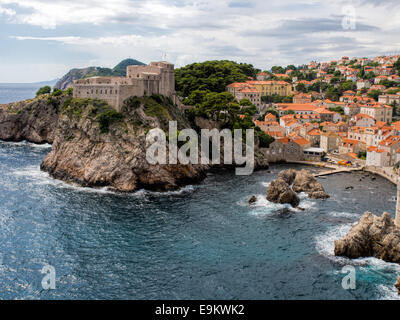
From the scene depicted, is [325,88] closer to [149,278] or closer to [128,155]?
[128,155]

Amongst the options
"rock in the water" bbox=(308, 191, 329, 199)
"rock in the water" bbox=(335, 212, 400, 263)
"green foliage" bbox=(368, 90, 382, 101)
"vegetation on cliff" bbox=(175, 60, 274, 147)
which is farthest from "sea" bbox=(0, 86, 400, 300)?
"green foliage" bbox=(368, 90, 382, 101)

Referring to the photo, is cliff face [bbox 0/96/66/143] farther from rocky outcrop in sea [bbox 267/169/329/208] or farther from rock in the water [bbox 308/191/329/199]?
rock in the water [bbox 308/191/329/199]

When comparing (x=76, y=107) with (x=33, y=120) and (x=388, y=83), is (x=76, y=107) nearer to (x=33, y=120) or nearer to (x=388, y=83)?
(x=33, y=120)

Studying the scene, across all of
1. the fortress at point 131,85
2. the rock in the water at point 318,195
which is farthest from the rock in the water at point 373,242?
Answer: the fortress at point 131,85

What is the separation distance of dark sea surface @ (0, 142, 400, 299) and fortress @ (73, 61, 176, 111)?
1814cm

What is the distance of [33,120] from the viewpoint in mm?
98250

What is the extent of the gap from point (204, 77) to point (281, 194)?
2250 inches

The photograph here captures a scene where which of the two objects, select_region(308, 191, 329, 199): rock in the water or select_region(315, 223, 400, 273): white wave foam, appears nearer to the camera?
select_region(315, 223, 400, 273): white wave foam

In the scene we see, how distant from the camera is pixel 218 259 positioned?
37031 millimetres

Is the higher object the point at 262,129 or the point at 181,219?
the point at 262,129

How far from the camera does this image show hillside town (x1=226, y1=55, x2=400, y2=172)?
8431 centimetres
